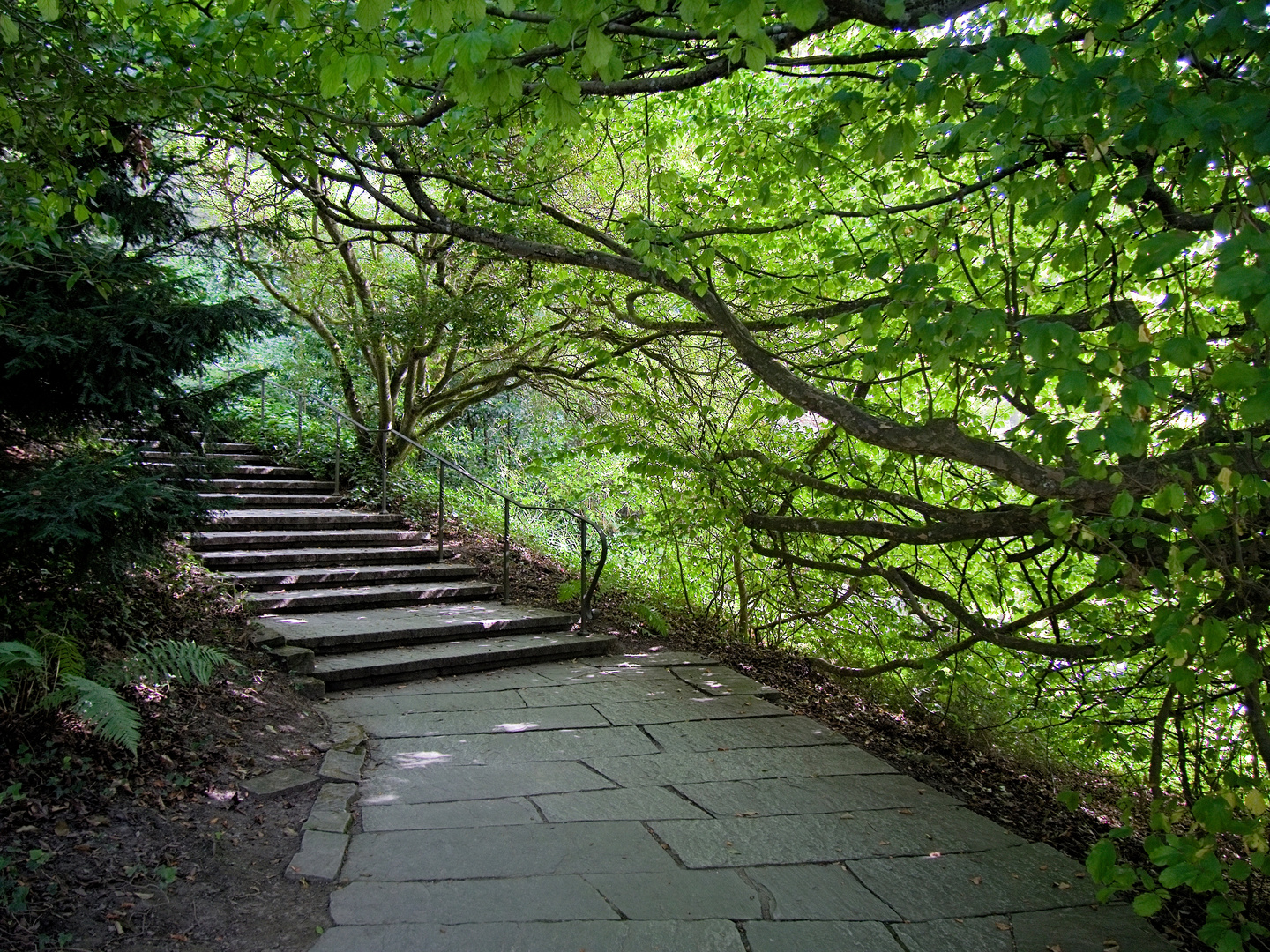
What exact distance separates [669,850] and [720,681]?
2.41 metres

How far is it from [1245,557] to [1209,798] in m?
1.01

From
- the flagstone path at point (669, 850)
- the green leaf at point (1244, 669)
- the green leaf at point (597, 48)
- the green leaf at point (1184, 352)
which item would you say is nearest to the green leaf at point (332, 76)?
the green leaf at point (597, 48)

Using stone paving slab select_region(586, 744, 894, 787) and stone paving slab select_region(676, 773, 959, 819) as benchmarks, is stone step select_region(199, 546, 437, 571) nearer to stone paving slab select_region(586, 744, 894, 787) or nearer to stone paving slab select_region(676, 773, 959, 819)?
stone paving slab select_region(586, 744, 894, 787)

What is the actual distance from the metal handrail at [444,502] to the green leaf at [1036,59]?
372 centimetres

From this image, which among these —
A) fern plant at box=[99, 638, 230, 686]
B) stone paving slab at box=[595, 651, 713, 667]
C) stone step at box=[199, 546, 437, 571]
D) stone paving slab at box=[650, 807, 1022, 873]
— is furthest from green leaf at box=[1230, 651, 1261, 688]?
stone step at box=[199, 546, 437, 571]

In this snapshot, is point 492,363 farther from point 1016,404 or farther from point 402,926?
point 402,926

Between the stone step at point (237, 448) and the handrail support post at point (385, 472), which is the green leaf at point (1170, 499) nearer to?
the handrail support post at point (385, 472)

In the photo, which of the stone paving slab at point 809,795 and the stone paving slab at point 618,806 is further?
the stone paving slab at point 809,795

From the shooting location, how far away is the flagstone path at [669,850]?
2.49 metres

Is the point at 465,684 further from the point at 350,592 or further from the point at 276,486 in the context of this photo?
the point at 276,486

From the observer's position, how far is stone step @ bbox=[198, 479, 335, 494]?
7.94 metres

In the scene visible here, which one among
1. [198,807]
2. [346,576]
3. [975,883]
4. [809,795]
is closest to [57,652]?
[198,807]

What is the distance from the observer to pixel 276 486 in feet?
27.2

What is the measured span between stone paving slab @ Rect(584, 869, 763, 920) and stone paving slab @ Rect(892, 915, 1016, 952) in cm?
48
